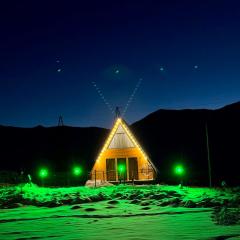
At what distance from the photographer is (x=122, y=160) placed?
27844mm

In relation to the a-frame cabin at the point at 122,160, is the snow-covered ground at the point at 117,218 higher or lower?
lower

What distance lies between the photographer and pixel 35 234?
8.57 metres

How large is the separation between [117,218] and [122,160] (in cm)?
1703

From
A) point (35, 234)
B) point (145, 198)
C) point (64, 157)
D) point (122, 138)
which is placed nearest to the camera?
point (35, 234)

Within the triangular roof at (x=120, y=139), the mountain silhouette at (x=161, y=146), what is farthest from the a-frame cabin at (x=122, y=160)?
the mountain silhouette at (x=161, y=146)

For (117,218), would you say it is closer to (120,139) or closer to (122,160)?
(120,139)

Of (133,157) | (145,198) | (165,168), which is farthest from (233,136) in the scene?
(145,198)

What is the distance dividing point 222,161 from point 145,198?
19.3 m

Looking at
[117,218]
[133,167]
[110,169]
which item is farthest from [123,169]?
[117,218]

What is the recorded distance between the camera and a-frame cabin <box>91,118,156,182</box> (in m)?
27.0

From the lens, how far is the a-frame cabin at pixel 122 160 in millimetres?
26984

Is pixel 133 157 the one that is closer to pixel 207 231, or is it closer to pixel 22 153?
pixel 207 231

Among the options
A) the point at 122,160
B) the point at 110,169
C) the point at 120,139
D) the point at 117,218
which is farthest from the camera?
the point at 110,169

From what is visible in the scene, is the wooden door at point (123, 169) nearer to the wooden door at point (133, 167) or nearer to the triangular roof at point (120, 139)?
the wooden door at point (133, 167)
